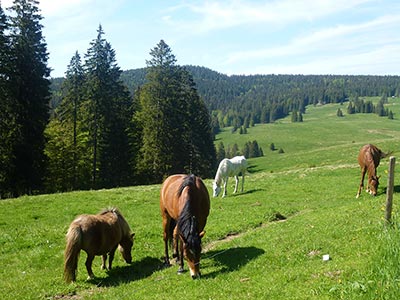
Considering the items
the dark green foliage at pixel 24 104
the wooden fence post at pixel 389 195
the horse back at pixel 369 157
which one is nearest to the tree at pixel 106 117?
the dark green foliage at pixel 24 104

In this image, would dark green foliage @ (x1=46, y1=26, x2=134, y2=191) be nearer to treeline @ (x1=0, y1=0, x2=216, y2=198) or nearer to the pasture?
treeline @ (x1=0, y1=0, x2=216, y2=198)

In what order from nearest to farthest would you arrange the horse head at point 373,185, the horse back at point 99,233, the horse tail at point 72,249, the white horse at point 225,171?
the horse tail at point 72,249, the horse back at point 99,233, the horse head at point 373,185, the white horse at point 225,171

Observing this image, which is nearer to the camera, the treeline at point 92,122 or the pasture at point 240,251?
the pasture at point 240,251

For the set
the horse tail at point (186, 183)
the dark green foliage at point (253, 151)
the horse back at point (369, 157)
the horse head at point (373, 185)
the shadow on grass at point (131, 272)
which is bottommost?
the dark green foliage at point (253, 151)

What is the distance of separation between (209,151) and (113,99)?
22129mm

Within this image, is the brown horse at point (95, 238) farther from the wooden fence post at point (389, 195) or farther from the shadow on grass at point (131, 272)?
the wooden fence post at point (389, 195)

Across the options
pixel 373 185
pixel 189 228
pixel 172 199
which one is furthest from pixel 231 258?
pixel 373 185

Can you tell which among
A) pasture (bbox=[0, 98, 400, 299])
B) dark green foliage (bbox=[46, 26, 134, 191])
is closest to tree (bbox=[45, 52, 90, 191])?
dark green foliage (bbox=[46, 26, 134, 191])

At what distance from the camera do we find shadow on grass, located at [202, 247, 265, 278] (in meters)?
10.8

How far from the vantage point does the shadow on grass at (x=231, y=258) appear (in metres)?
10.8

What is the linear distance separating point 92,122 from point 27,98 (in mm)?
10535

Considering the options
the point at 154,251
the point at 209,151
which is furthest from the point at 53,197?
the point at 209,151

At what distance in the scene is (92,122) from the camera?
4772 cm

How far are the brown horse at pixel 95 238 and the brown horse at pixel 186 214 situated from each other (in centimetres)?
155
